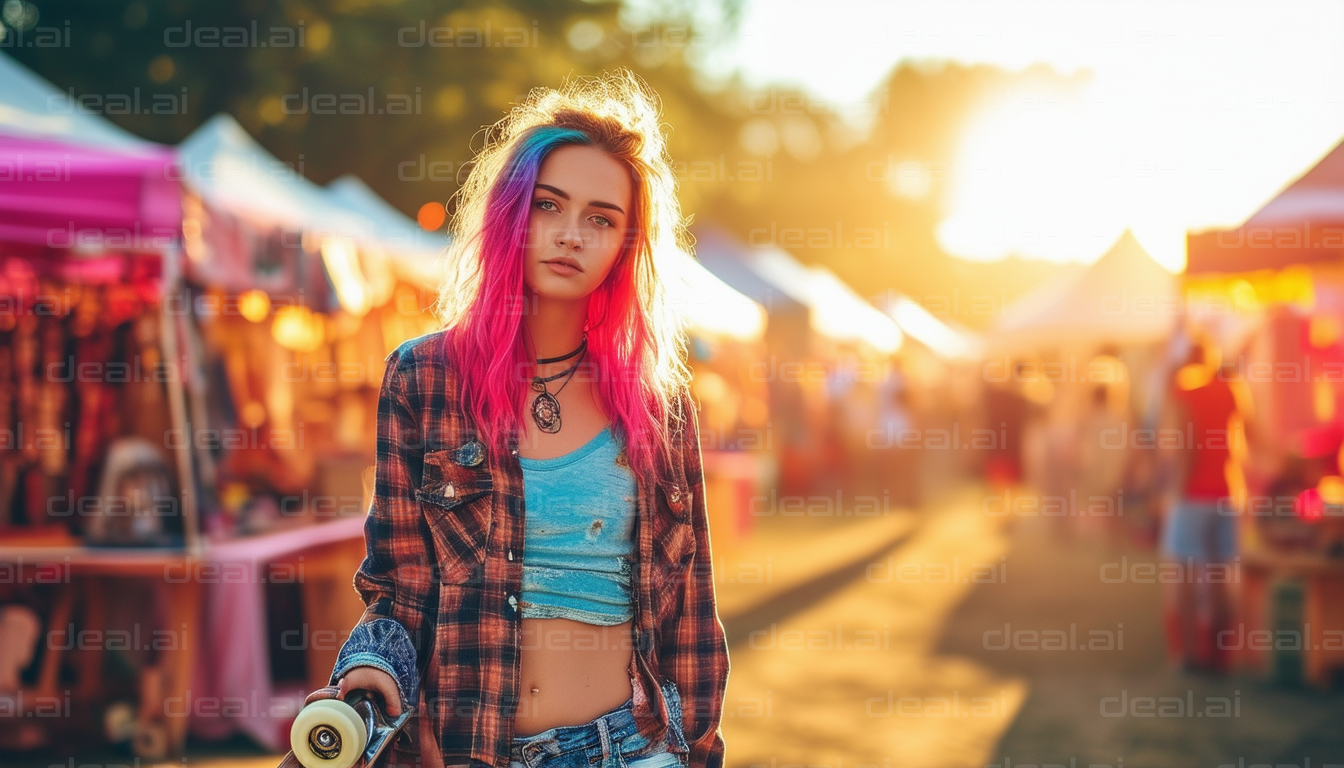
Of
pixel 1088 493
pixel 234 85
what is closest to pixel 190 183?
pixel 234 85

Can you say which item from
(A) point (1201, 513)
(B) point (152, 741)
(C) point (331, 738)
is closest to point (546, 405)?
(C) point (331, 738)

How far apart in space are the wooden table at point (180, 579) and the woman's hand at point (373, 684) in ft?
14.8

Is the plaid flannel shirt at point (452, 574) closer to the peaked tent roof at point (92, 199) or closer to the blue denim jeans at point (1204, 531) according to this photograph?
the peaked tent roof at point (92, 199)

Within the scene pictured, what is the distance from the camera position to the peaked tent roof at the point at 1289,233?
7895mm

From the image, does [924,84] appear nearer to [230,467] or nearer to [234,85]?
[234,85]

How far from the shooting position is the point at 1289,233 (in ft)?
28.9

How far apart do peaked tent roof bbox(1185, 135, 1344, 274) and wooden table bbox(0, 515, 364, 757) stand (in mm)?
5898

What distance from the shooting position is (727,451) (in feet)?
51.6

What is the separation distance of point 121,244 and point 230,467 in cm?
241

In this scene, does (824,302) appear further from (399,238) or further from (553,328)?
(553,328)

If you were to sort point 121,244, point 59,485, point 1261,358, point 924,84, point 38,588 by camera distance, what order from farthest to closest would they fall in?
point 924,84 < point 1261,358 < point 59,485 < point 38,588 < point 121,244

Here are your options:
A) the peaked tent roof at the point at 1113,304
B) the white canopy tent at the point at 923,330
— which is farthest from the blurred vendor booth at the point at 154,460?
the white canopy tent at the point at 923,330

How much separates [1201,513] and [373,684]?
300 inches

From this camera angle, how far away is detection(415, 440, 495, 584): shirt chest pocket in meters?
2.20
